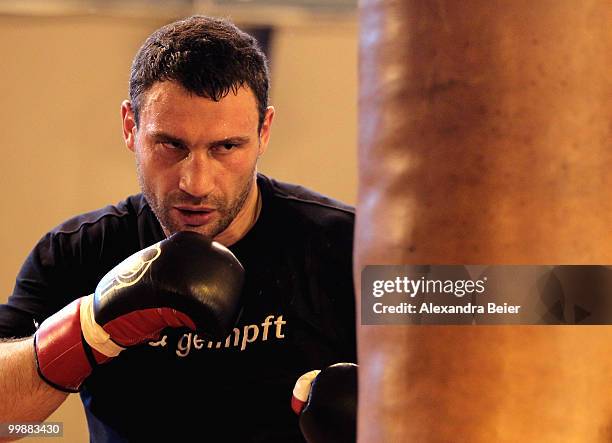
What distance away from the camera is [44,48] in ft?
7.46

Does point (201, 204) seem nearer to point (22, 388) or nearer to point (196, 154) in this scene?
point (196, 154)

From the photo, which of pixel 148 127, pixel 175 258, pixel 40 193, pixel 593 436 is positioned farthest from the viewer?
pixel 40 193

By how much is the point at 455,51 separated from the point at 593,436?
0.16m

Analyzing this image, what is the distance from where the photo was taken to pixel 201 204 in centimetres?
109

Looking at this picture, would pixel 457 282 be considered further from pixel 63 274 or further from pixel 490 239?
pixel 63 274

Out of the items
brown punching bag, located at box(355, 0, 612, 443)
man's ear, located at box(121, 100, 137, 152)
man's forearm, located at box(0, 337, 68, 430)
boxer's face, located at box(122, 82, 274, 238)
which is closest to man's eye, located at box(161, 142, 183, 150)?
boxer's face, located at box(122, 82, 274, 238)

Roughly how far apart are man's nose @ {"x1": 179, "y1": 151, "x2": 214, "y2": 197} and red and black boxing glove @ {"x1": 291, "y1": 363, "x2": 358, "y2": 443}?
0.33 m

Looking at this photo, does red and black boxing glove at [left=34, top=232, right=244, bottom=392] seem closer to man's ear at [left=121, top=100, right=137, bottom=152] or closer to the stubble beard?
the stubble beard

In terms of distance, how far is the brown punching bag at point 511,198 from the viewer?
32cm

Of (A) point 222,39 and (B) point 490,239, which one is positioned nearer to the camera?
(B) point 490,239

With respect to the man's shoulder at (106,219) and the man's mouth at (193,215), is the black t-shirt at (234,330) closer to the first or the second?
the man's shoulder at (106,219)

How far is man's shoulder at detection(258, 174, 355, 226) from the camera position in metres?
1.24

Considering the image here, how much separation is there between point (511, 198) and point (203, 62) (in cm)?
84

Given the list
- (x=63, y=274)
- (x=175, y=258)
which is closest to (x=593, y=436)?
(x=175, y=258)
